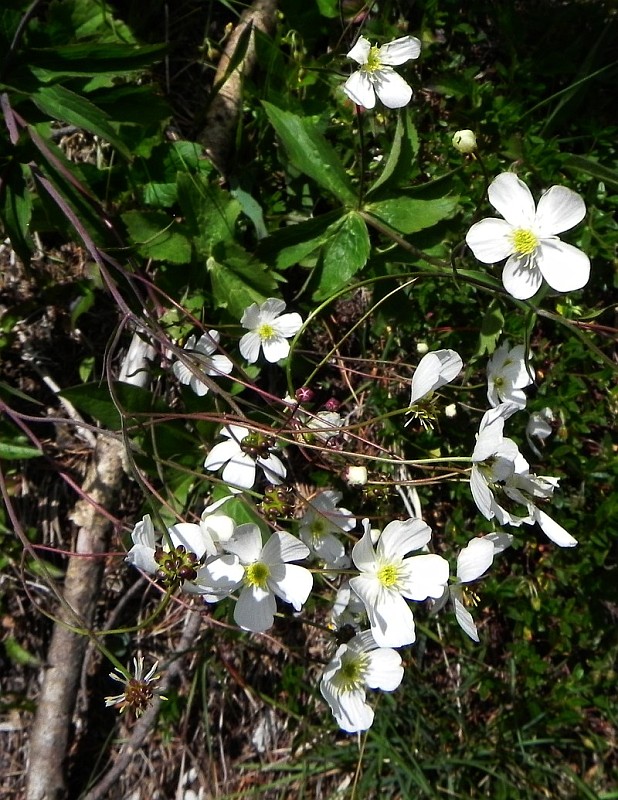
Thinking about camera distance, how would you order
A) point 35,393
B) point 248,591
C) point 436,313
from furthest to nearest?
point 35,393
point 436,313
point 248,591

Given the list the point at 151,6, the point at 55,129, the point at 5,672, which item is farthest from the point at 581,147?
the point at 5,672

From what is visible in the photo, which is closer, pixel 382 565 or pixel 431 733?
pixel 382 565

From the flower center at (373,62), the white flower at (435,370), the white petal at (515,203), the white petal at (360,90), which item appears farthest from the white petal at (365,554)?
the flower center at (373,62)

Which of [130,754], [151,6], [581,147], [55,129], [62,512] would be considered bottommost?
[130,754]

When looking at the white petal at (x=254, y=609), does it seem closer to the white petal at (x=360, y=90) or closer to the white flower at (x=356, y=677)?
the white flower at (x=356, y=677)

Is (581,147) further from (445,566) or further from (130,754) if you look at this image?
(130,754)

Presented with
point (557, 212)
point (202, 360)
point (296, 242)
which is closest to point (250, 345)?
point (202, 360)
